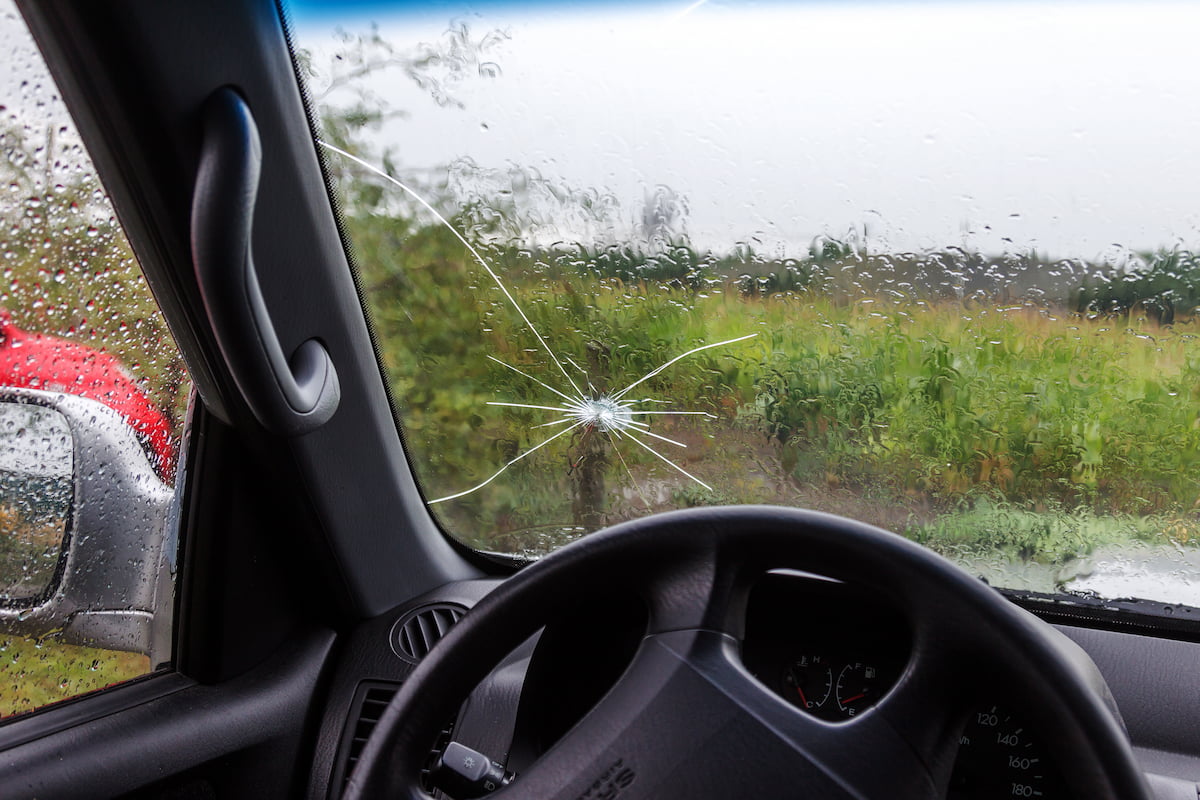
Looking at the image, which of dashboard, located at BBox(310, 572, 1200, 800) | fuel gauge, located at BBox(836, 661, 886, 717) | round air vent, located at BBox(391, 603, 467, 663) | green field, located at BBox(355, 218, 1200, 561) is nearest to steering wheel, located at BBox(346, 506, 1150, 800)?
dashboard, located at BBox(310, 572, 1200, 800)

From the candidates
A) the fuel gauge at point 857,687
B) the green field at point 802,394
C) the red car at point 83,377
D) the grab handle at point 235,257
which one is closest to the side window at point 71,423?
the red car at point 83,377

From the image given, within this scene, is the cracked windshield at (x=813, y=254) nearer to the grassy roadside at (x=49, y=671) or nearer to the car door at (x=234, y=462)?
the car door at (x=234, y=462)

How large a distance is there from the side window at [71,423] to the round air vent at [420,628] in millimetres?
542

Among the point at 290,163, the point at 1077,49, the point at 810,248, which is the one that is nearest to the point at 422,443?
the point at 290,163

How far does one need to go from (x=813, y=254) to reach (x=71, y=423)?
1.55 m

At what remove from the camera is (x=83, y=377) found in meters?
1.76

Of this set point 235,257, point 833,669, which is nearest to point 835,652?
point 833,669

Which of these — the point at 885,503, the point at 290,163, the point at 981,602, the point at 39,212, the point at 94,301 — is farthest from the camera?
the point at 885,503

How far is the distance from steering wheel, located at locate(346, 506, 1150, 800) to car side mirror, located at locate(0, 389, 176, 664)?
2.88ft

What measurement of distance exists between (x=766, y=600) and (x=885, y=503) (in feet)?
1.49

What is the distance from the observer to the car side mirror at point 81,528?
1.65 metres

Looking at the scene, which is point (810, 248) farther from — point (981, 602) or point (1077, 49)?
point (981, 602)

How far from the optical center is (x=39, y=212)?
1.58 meters

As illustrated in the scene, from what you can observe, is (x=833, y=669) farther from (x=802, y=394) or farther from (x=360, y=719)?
(x=360, y=719)
